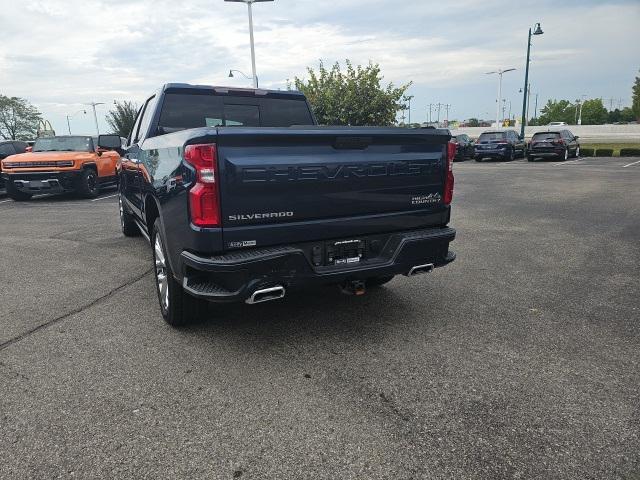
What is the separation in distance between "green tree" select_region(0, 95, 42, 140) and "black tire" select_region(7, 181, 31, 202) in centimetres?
8366

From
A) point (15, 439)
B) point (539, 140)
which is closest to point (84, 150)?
point (15, 439)

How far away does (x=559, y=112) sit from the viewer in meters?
131

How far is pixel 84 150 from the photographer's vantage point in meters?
13.7

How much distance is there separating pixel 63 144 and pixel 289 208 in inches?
500

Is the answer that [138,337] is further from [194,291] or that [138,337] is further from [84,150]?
[84,150]

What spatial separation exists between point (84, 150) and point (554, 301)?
42.2 feet

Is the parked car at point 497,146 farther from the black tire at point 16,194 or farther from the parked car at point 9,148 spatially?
the black tire at point 16,194

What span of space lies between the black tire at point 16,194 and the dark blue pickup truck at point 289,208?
10748 millimetres

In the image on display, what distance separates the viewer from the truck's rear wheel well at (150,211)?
430 cm

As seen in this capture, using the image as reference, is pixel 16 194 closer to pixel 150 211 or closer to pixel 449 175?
pixel 150 211

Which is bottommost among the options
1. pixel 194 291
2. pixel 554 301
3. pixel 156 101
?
pixel 554 301

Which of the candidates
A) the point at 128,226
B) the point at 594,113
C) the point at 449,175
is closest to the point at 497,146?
the point at 128,226

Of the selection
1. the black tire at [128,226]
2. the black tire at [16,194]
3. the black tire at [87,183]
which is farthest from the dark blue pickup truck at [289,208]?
the black tire at [16,194]

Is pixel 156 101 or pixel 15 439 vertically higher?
pixel 156 101
